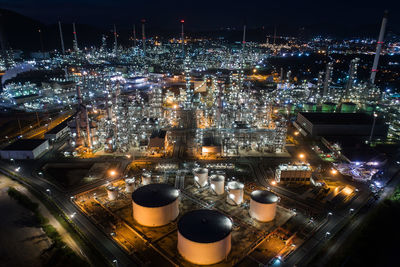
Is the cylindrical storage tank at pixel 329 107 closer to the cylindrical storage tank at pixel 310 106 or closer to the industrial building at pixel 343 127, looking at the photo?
the cylindrical storage tank at pixel 310 106

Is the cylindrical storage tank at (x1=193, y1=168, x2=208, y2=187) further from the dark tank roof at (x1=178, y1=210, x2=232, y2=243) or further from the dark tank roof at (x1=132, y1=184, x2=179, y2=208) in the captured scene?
the dark tank roof at (x1=178, y1=210, x2=232, y2=243)

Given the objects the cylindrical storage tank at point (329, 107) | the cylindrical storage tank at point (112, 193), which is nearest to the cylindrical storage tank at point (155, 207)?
the cylindrical storage tank at point (112, 193)

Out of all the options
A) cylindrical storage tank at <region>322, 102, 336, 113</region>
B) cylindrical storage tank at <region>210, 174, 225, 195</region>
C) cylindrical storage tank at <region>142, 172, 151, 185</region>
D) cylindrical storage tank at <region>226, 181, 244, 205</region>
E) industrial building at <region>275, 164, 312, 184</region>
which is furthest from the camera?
cylindrical storage tank at <region>322, 102, 336, 113</region>

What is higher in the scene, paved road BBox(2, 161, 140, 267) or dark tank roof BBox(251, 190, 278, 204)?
dark tank roof BBox(251, 190, 278, 204)

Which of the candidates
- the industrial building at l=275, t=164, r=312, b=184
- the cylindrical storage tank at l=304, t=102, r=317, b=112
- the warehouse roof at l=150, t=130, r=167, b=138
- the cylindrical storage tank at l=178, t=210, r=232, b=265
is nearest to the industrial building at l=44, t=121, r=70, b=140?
the warehouse roof at l=150, t=130, r=167, b=138

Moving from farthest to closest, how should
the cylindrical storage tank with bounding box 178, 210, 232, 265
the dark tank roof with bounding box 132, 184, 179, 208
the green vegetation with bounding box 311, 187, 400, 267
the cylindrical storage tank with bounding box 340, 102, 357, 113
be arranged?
the cylindrical storage tank with bounding box 340, 102, 357, 113, the dark tank roof with bounding box 132, 184, 179, 208, the green vegetation with bounding box 311, 187, 400, 267, the cylindrical storage tank with bounding box 178, 210, 232, 265

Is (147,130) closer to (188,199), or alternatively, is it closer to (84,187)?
(84,187)
